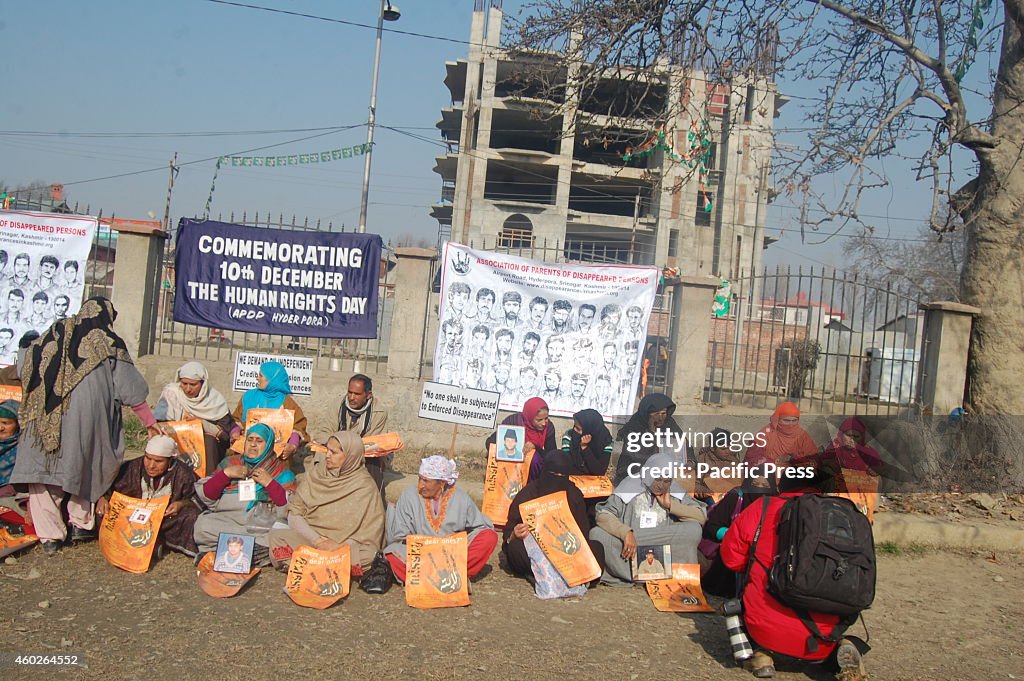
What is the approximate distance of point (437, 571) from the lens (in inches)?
203

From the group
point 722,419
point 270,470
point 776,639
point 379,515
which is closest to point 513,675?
point 776,639

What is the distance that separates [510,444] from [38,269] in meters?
5.67

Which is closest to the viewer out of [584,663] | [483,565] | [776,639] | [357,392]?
[776,639]

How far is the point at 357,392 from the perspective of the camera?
23.4ft

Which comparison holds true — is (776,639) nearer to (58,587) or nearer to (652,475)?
(652,475)

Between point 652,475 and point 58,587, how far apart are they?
3855 millimetres

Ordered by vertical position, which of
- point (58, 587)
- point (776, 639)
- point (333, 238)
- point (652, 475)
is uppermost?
point (333, 238)

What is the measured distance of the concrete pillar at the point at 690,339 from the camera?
877 cm

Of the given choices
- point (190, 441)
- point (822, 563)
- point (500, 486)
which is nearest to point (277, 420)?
point (190, 441)

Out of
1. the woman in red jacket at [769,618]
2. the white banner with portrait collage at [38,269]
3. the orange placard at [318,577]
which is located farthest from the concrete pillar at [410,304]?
the woman in red jacket at [769,618]

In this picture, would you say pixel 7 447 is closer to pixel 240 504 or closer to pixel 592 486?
pixel 240 504

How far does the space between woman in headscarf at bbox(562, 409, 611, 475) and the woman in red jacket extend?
253 centimetres

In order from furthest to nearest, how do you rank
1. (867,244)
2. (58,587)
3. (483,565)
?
(867,244) < (483,565) < (58,587)

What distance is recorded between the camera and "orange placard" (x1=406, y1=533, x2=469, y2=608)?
5.07 meters
